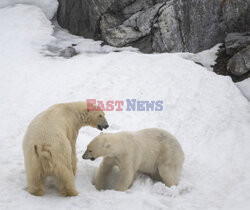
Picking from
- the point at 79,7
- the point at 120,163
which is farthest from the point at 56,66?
the point at 120,163

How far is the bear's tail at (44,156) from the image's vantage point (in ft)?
16.6

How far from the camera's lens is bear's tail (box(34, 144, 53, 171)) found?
506 cm

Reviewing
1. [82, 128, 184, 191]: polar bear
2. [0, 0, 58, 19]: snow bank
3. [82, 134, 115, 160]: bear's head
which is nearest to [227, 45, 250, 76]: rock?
[82, 128, 184, 191]: polar bear

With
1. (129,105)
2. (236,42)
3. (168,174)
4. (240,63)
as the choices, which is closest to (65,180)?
(168,174)

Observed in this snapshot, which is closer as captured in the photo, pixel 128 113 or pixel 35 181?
pixel 35 181

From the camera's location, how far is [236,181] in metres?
7.33

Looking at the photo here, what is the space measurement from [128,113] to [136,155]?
4236mm

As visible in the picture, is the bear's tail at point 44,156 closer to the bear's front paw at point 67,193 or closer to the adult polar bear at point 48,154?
the adult polar bear at point 48,154

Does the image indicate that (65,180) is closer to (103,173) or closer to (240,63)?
(103,173)

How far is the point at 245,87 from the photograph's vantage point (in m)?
13.7

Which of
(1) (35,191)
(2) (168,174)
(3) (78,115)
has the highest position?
(3) (78,115)

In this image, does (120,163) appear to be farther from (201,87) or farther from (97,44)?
(97,44)

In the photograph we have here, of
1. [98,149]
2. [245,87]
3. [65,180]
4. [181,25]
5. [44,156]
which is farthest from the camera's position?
[181,25]

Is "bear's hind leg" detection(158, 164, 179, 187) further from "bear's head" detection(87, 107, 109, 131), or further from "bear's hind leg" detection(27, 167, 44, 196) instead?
"bear's hind leg" detection(27, 167, 44, 196)
